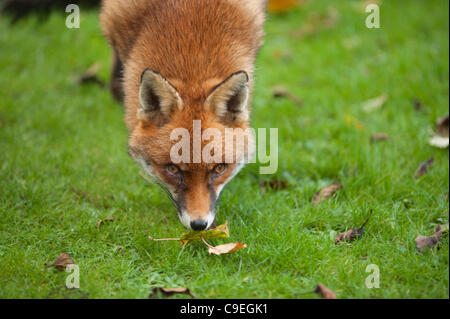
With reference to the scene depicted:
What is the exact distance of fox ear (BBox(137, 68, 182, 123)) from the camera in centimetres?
318

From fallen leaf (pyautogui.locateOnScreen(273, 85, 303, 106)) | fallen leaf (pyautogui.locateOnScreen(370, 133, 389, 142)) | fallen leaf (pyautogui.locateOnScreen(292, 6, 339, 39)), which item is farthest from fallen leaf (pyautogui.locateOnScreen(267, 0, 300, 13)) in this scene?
fallen leaf (pyautogui.locateOnScreen(370, 133, 389, 142))

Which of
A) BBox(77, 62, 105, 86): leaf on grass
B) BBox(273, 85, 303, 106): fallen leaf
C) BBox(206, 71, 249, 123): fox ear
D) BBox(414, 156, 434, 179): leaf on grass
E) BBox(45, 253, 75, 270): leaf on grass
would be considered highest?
BBox(77, 62, 105, 86): leaf on grass

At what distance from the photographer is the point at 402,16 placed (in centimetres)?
782

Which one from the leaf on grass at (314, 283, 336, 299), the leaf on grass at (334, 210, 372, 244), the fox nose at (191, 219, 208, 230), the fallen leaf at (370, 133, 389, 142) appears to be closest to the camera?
the leaf on grass at (314, 283, 336, 299)

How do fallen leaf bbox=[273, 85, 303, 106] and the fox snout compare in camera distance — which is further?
fallen leaf bbox=[273, 85, 303, 106]

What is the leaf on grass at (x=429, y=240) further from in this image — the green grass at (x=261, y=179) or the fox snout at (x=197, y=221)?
the fox snout at (x=197, y=221)

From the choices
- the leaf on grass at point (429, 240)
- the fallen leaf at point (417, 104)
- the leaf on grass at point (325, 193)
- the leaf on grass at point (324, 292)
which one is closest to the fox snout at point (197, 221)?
the leaf on grass at point (324, 292)

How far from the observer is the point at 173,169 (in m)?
3.33

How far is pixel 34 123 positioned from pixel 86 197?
1688 millimetres

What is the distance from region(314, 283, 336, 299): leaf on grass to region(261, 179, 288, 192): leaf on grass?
1494 millimetres

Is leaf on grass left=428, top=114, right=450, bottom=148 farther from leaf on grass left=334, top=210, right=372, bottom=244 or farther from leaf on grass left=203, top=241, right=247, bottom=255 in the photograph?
leaf on grass left=203, top=241, right=247, bottom=255

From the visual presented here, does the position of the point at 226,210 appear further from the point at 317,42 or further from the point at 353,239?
the point at 317,42

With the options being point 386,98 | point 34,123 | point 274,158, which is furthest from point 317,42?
point 34,123

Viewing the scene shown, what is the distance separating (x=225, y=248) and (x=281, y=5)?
21.6ft
